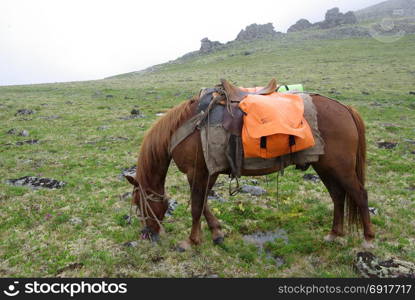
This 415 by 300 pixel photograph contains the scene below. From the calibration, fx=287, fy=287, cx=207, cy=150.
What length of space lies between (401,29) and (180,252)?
336 feet

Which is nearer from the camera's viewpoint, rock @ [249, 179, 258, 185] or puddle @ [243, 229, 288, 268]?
puddle @ [243, 229, 288, 268]

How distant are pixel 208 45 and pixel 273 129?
10400 centimetres

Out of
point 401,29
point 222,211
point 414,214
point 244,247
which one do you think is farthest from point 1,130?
point 401,29

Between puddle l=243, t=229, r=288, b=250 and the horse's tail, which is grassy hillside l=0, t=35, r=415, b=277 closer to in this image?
puddle l=243, t=229, r=288, b=250

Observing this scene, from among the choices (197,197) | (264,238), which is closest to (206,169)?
(197,197)

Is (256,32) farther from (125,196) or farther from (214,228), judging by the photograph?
(214,228)

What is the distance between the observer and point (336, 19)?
105438 millimetres

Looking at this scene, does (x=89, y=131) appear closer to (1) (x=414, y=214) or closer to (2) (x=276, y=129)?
(2) (x=276, y=129)

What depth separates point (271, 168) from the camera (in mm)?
5531

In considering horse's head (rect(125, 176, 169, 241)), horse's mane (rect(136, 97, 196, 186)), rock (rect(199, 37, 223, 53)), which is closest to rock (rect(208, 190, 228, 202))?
horse's head (rect(125, 176, 169, 241))

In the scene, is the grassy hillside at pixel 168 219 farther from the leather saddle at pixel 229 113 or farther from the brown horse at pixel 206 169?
the leather saddle at pixel 229 113

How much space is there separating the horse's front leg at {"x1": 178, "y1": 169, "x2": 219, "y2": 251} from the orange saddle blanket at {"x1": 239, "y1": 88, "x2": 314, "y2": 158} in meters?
0.94

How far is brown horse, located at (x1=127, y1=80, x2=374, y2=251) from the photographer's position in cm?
538

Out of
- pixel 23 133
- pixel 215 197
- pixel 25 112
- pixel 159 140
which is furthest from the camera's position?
pixel 25 112
